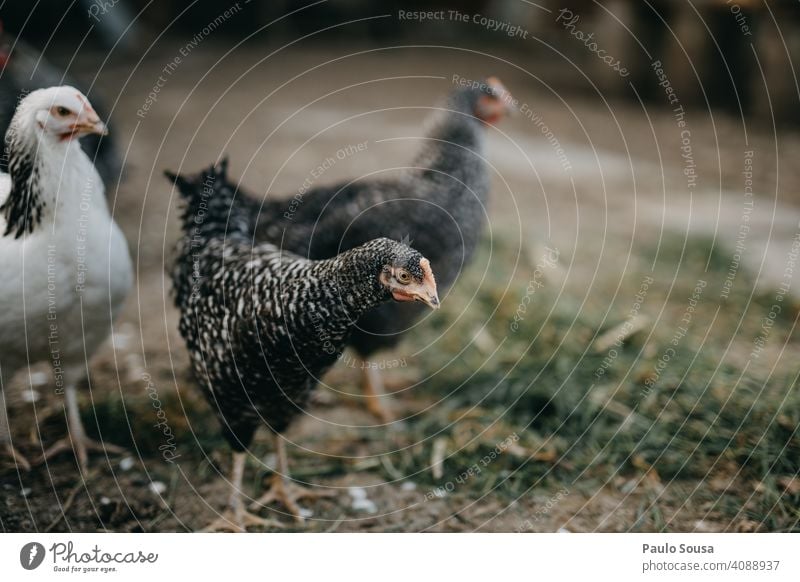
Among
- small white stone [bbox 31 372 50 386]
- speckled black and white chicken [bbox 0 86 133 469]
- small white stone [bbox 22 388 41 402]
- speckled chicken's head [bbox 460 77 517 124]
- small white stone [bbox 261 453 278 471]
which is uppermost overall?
speckled chicken's head [bbox 460 77 517 124]

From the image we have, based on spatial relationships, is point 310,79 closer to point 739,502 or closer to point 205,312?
point 205,312

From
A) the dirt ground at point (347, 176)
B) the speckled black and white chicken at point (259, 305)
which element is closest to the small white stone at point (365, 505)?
the dirt ground at point (347, 176)

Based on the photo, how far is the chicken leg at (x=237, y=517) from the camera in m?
2.02

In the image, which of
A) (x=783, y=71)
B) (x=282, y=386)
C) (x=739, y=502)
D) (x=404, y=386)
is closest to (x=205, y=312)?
(x=282, y=386)

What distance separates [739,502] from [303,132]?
4.33 m

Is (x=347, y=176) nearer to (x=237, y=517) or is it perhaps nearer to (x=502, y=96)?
(x=502, y=96)

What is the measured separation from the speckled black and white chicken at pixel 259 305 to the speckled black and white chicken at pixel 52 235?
0.26 meters

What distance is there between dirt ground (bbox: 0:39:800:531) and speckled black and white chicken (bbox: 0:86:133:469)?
0.55 m

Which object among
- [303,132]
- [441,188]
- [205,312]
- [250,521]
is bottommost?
[250,521]

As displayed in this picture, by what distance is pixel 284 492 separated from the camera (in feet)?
6.98

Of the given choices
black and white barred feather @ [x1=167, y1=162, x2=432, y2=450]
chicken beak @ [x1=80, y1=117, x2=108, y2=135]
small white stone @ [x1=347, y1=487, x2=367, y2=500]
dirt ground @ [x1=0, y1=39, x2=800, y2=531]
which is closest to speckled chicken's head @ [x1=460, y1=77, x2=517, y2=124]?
dirt ground @ [x1=0, y1=39, x2=800, y2=531]

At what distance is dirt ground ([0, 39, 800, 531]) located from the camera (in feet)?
6.92

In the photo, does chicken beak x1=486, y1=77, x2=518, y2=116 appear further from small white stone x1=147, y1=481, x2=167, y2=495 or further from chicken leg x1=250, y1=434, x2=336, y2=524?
small white stone x1=147, y1=481, x2=167, y2=495
